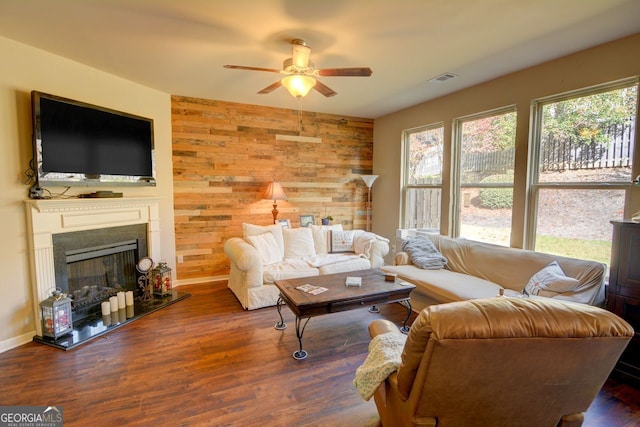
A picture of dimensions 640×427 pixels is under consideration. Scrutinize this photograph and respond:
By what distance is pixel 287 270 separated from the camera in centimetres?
372

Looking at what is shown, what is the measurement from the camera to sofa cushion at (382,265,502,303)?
2.86 meters

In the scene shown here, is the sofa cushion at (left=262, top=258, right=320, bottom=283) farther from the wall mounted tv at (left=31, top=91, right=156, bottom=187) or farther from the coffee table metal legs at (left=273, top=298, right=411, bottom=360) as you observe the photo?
the wall mounted tv at (left=31, top=91, right=156, bottom=187)

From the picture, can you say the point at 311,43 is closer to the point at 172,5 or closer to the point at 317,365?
the point at 172,5

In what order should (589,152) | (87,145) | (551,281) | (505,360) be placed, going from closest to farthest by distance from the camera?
(505,360) < (551,281) < (589,152) < (87,145)

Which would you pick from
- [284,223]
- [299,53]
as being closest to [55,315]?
[284,223]

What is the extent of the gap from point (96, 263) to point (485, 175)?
4.68 metres

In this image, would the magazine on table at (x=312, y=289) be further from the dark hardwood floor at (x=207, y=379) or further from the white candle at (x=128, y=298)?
the white candle at (x=128, y=298)

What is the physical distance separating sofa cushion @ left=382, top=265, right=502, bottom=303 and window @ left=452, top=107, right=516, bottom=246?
77 centimetres

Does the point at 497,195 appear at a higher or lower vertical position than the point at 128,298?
higher

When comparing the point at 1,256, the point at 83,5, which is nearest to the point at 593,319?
the point at 83,5

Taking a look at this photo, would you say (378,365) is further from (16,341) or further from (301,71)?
(16,341)

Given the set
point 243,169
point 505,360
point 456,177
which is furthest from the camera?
point 243,169

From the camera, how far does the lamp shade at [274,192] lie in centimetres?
454

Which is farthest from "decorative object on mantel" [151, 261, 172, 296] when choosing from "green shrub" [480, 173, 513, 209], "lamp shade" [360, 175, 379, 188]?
"green shrub" [480, 173, 513, 209]
